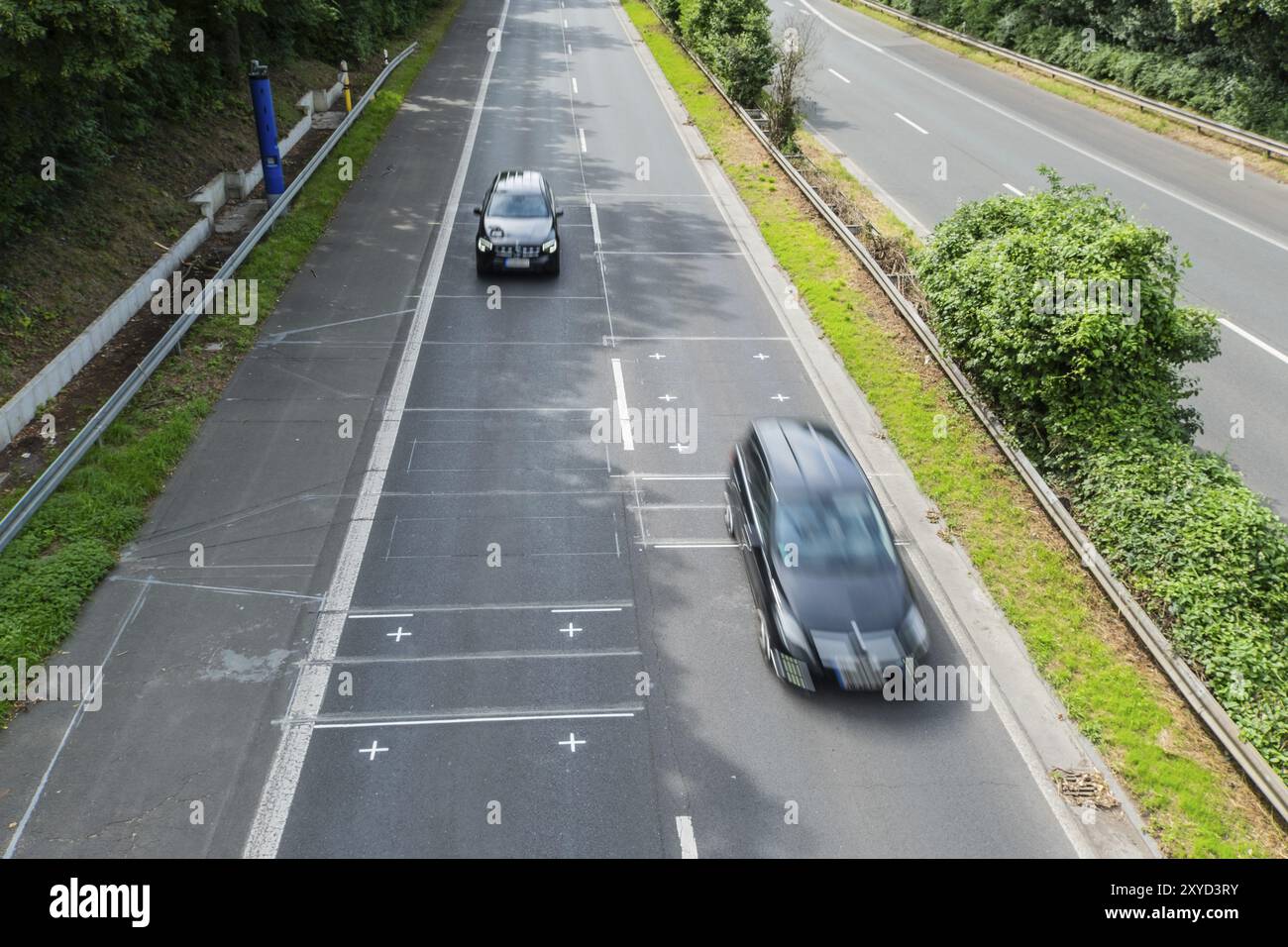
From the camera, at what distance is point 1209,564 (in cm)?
1007

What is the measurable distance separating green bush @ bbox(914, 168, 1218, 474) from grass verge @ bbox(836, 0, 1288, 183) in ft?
57.9

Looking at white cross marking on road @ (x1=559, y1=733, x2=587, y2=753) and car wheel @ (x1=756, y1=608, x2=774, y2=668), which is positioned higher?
car wheel @ (x1=756, y1=608, x2=774, y2=668)

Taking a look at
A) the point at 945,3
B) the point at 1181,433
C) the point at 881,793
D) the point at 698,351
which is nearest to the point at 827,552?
the point at 881,793

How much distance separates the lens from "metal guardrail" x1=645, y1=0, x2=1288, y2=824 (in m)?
8.70

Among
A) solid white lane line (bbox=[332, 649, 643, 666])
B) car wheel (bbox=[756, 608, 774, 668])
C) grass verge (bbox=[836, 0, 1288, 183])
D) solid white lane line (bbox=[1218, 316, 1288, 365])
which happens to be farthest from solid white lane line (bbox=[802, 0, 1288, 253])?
solid white lane line (bbox=[332, 649, 643, 666])

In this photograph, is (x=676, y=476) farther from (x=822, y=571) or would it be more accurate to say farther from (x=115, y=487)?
(x=115, y=487)

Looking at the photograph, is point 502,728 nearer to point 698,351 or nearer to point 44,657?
point 44,657

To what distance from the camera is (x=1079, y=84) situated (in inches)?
1362

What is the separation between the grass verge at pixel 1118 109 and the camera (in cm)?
2692

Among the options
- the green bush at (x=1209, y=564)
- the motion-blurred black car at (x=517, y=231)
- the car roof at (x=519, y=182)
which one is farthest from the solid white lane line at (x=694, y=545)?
the car roof at (x=519, y=182)

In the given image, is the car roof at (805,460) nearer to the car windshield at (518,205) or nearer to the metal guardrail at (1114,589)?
the metal guardrail at (1114,589)

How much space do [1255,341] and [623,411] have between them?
39.8ft

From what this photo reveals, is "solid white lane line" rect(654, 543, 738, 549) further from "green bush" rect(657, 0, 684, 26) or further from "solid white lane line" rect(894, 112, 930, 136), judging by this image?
"green bush" rect(657, 0, 684, 26)

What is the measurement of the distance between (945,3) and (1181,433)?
40633 mm
